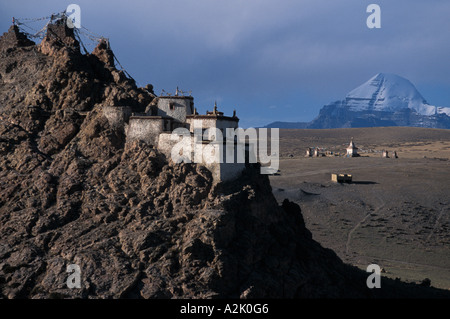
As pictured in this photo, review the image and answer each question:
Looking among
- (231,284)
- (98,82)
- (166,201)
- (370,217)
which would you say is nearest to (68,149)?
(98,82)

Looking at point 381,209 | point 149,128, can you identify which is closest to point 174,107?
point 149,128

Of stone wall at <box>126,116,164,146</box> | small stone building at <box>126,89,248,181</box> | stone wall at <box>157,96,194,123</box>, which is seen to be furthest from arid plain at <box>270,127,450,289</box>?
stone wall at <box>126,116,164,146</box>

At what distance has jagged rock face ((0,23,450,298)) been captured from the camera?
82.2ft

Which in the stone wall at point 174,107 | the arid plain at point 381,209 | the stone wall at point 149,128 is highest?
the stone wall at point 174,107

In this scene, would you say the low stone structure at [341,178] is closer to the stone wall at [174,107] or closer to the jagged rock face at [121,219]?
the jagged rock face at [121,219]

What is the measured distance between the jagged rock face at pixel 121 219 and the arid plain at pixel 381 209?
13.1 m

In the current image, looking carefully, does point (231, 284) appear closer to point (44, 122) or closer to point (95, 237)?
point (95, 237)

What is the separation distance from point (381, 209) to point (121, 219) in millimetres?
39798

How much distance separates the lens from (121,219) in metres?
27.9

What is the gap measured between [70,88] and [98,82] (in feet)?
6.23

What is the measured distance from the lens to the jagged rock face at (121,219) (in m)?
25.1

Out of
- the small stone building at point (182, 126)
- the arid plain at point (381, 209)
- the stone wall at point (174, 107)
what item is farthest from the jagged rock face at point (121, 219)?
the arid plain at point (381, 209)

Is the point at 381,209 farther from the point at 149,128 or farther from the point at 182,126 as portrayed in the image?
the point at 149,128

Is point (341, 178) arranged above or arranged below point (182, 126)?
below
